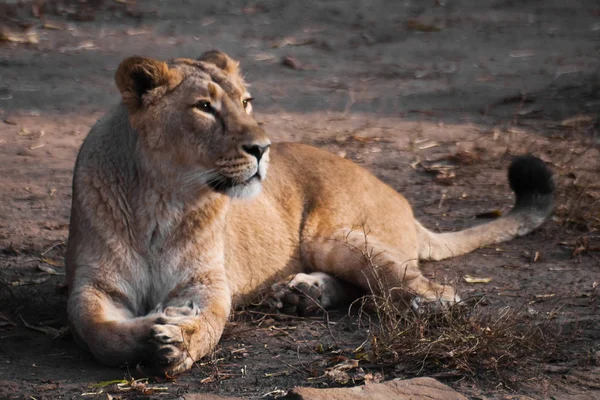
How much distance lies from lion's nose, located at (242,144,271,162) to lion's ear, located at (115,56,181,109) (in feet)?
1.45

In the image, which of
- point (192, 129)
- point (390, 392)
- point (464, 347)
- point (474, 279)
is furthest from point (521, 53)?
point (390, 392)

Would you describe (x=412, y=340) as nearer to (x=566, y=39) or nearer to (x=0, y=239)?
(x=0, y=239)

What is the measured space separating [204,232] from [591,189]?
3336mm

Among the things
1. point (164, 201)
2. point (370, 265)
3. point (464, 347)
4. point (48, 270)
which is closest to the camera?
point (464, 347)

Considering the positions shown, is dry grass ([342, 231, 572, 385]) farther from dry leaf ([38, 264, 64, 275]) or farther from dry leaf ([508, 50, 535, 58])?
dry leaf ([508, 50, 535, 58])

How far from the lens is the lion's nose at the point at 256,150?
14.4ft

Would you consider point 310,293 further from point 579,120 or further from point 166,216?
point 579,120

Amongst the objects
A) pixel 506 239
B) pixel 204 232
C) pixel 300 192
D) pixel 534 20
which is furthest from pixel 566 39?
pixel 204 232

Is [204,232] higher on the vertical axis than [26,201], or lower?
higher

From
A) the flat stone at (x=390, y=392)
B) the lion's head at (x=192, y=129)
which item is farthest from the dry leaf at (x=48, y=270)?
the flat stone at (x=390, y=392)

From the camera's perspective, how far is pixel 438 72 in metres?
10.8

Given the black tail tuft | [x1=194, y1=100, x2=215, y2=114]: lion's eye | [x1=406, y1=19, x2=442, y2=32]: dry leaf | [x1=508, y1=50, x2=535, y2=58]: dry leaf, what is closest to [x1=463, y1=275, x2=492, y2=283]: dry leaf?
the black tail tuft

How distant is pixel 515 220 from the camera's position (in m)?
6.36

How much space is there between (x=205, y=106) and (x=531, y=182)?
2.55 metres
